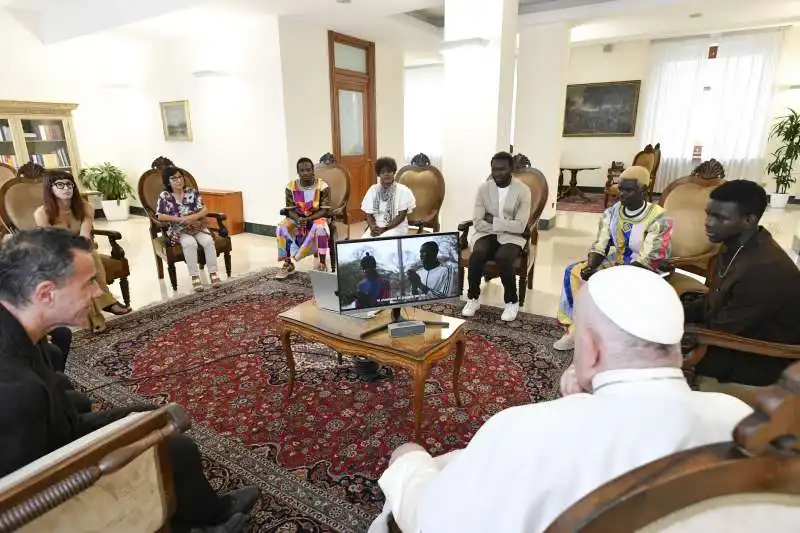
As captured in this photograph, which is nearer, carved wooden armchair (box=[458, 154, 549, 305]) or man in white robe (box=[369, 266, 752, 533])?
man in white robe (box=[369, 266, 752, 533])

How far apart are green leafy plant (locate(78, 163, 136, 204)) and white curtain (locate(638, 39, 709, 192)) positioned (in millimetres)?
10468

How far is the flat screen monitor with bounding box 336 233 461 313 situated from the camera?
6.74ft

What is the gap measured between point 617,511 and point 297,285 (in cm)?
412

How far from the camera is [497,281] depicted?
4617 millimetres

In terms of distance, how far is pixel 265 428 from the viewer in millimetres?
2248

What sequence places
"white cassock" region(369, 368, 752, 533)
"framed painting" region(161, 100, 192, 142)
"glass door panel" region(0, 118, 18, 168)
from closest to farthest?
"white cassock" region(369, 368, 752, 533) < "glass door panel" region(0, 118, 18, 168) < "framed painting" region(161, 100, 192, 142)

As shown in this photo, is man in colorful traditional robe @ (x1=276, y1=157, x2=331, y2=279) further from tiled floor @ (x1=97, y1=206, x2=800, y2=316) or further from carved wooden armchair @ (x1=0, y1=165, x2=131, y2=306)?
carved wooden armchair @ (x1=0, y1=165, x2=131, y2=306)

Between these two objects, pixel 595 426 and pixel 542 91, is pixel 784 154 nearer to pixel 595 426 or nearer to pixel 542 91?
pixel 542 91

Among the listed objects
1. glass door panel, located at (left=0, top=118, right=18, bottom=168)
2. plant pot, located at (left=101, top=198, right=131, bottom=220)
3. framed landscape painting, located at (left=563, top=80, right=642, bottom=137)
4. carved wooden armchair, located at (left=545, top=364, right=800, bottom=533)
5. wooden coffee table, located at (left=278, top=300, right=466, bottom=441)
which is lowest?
plant pot, located at (left=101, top=198, right=131, bottom=220)

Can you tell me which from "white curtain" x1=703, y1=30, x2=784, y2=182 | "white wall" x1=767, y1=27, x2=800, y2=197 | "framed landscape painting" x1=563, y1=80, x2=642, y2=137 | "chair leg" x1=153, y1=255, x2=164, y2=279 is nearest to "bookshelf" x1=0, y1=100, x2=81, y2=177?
"chair leg" x1=153, y1=255, x2=164, y2=279

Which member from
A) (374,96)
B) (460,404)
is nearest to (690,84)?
(374,96)

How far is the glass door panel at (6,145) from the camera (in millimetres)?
6512

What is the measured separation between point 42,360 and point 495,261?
2980 millimetres

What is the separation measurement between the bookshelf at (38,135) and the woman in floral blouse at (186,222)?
12.6 ft
